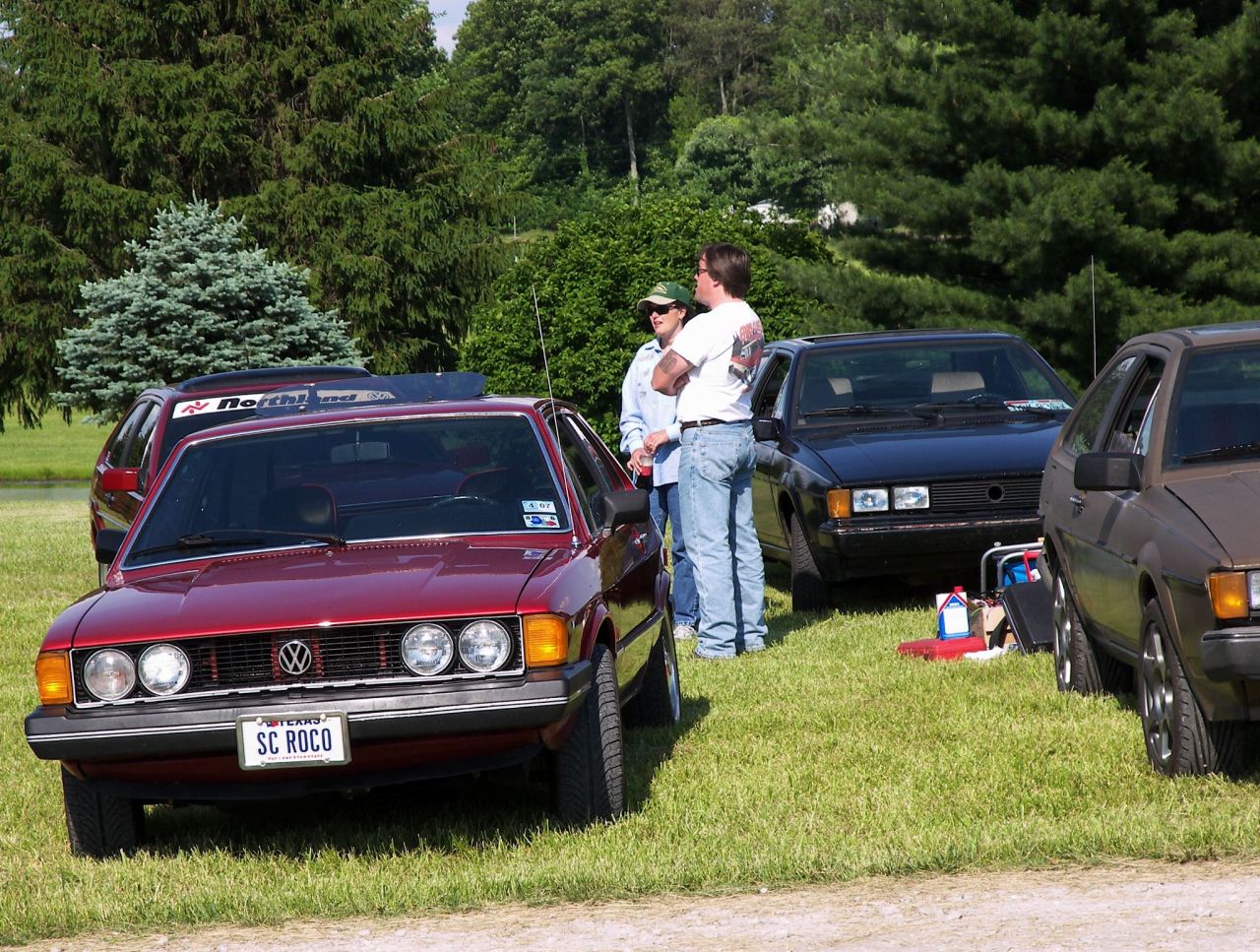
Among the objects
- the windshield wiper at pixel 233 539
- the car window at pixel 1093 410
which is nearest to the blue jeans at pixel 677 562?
the car window at pixel 1093 410

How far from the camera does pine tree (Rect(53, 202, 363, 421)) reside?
1014 inches

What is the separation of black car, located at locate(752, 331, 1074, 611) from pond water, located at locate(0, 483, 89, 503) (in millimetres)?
28855

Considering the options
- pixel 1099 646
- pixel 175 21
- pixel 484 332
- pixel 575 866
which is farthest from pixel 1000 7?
pixel 575 866

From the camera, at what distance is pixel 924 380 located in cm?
1220

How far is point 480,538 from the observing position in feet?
20.9

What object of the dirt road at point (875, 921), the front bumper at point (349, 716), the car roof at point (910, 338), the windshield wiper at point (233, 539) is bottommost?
the dirt road at point (875, 921)

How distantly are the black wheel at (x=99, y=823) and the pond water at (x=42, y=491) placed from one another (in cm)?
3368

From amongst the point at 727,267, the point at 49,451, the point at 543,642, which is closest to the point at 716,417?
the point at 727,267

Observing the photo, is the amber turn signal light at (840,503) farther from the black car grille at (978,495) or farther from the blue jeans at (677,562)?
the blue jeans at (677,562)

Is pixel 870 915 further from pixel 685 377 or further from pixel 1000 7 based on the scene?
pixel 1000 7

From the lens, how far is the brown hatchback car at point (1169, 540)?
5.59 metres

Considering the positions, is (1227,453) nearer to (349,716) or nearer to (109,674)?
(349,716)

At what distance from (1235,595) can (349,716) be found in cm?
270

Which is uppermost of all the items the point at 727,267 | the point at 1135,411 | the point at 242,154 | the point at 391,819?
the point at 242,154
